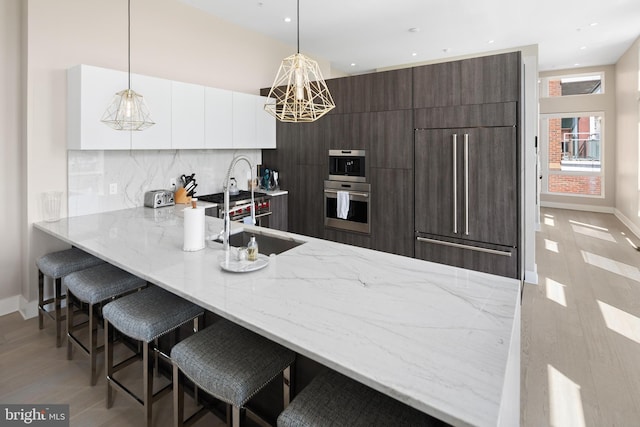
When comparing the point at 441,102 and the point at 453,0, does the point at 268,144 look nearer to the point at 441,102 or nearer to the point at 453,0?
the point at 441,102

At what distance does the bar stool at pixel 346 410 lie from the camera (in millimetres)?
1172

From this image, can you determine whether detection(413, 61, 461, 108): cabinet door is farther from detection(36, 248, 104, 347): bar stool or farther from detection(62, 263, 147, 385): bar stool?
detection(36, 248, 104, 347): bar stool

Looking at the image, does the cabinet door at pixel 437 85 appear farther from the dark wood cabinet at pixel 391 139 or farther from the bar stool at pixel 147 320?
the bar stool at pixel 147 320

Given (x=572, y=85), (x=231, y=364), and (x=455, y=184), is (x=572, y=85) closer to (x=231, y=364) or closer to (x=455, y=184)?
(x=455, y=184)

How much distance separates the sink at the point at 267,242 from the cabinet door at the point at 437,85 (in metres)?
2.28

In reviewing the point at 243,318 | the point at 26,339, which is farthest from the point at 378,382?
the point at 26,339

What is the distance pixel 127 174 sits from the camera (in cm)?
365

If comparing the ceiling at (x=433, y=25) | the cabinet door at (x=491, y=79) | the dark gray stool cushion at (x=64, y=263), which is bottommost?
the dark gray stool cushion at (x=64, y=263)

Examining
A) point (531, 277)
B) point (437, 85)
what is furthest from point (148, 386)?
point (531, 277)

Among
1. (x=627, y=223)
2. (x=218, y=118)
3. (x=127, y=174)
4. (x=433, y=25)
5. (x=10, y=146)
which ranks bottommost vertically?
(x=627, y=223)

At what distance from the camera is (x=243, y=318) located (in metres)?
1.34

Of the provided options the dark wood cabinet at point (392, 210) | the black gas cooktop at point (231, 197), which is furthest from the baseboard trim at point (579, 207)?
the black gas cooktop at point (231, 197)

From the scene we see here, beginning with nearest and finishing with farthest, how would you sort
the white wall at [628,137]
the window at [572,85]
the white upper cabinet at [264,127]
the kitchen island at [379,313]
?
1. the kitchen island at [379,313]
2. the white upper cabinet at [264,127]
3. the white wall at [628,137]
4. the window at [572,85]

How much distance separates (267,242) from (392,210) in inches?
81.1
